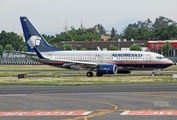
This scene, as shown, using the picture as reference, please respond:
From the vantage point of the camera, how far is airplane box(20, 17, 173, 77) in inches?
2435

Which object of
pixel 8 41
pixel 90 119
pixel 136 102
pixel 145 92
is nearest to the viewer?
pixel 90 119

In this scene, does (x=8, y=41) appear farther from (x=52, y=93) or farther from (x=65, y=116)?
(x=65, y=116)

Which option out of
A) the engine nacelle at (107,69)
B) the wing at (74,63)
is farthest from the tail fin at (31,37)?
the engine nacelle at (107,69)

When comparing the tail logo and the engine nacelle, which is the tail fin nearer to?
the tail logo

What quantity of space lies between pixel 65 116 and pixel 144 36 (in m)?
168

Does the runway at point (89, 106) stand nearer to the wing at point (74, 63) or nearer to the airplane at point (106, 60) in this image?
the airplane at point (106, 60)

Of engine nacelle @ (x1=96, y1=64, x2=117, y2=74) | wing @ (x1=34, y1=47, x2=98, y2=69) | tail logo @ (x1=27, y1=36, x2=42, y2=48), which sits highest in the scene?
tail logo @ (x1=27, y1=36, x2=42, y2=48)

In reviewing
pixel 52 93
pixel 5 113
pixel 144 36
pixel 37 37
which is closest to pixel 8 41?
pixel 144 36

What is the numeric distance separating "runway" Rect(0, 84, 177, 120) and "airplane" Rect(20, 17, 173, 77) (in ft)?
77.5

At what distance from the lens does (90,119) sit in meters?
23.1

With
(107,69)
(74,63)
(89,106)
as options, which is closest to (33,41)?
(74,63)

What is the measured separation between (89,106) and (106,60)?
3482 centimetres

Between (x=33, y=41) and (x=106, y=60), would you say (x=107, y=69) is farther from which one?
(x=33, y=41)

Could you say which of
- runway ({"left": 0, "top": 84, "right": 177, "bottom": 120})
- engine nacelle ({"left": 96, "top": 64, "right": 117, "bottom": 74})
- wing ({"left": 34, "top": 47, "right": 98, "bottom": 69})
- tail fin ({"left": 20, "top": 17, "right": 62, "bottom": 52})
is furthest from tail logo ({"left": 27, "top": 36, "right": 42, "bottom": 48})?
runway ({"left": 0, "top": 84, "right": 177, "bottom": 120})
